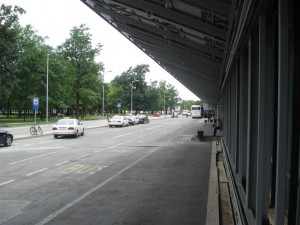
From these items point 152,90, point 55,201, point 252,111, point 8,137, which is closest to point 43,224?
point 55,201

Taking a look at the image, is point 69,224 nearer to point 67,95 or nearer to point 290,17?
point 290,17

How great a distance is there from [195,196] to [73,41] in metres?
70.6

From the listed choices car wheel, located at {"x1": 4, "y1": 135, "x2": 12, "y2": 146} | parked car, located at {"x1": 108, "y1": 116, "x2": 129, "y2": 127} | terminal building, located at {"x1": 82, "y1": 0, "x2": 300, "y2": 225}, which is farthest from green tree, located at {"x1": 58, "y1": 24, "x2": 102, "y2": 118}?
terminal building, located at {"x1": 82, "y1": 0, "x2": 300, "y2": 225}

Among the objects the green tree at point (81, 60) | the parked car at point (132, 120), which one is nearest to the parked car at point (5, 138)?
the parked car at point (132, 120)

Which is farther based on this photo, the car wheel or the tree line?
the tree line

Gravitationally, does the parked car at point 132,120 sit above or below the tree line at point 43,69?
below

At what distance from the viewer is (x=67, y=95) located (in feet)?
236

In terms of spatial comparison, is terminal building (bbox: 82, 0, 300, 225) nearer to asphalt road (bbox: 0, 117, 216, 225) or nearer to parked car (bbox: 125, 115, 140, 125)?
asphalt road (bbox: 0, 117, 216, 225)

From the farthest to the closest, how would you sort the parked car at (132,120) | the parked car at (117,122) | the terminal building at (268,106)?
the parked car at (132,120) < the parked car at (117,122) < the terminal building at (268,106)

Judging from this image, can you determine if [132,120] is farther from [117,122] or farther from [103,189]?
[103,189]

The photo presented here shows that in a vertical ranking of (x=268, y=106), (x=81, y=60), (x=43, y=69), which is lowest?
Result: (x=268, y=106)

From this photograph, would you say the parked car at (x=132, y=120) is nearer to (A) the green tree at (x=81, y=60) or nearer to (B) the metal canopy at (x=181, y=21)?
(A) the green tree at (x=81, y=60)

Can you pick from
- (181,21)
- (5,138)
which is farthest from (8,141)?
(181,21)

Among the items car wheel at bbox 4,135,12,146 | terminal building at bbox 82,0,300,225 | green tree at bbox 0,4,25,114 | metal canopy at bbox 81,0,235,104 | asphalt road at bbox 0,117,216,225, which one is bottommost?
asphalt road at bbox 0,117,216,225
